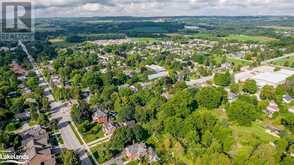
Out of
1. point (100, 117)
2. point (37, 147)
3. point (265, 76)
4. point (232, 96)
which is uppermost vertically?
point (265, 76)

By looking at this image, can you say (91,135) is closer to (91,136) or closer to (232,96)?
(91,136)

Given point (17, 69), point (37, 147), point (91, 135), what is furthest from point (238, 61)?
point (37, 147)

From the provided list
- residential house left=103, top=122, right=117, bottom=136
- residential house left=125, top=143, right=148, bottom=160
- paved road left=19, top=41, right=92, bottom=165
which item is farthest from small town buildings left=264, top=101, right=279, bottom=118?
paved road left=19, top=41, right=92, bottom=165

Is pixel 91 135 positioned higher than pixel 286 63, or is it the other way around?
pixel 286 63

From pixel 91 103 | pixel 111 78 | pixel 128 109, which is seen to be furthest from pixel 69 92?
pixel 128 109

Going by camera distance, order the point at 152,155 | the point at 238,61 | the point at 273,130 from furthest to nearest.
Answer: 1. the point at 238,61
2. the point at 273,130
3. the point at 152,155

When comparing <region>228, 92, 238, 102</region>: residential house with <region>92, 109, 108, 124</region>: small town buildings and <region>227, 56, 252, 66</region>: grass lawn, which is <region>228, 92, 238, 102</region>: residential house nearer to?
<region>92, 109, 108, 124</region>: small town buildings
